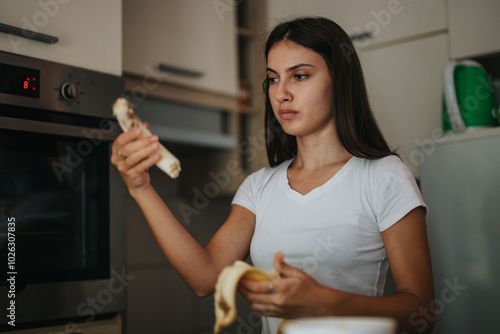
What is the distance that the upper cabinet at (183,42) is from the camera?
1.79 m

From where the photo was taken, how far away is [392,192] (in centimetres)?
101

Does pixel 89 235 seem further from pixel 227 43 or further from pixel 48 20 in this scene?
pixel 227 43

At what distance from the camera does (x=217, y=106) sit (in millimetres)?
2084

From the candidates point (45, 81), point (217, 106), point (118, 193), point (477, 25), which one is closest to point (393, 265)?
point (118, 193)

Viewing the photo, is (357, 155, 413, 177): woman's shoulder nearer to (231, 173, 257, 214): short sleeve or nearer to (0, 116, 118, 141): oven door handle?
(231, 173, 257, 214): short sleeve

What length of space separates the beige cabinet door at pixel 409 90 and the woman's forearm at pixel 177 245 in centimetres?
84

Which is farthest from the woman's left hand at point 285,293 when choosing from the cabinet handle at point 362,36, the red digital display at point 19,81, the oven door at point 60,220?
the cabinet handle at point 362,36

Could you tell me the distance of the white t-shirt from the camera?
3.41ft

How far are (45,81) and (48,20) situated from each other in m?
0.16

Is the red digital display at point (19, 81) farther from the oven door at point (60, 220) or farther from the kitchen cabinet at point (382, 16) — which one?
the kitchen cabinet at point (382, 16)

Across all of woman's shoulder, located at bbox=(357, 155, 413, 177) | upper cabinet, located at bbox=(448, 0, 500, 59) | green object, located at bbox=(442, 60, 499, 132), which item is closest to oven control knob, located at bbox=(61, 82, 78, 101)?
woman's shoulder, located at bbox=(357, 155, 413, 177)

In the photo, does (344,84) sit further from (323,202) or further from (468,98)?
(468,98)

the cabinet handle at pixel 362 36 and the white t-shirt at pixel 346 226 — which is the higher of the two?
the cabinet handle at pixel 362 36

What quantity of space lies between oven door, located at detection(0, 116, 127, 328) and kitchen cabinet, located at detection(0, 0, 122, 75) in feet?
0.54
